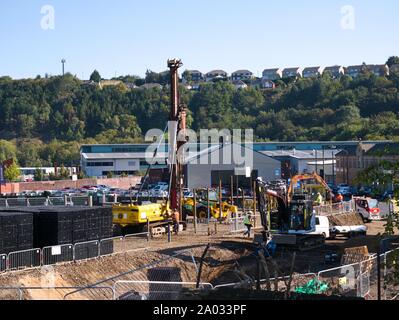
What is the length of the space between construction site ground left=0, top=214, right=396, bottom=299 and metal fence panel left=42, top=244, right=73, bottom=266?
365mm

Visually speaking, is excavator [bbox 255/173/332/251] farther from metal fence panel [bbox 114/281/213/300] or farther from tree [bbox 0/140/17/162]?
tree [bbox 0/140/17/162]

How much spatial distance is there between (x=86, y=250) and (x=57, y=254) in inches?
65.7

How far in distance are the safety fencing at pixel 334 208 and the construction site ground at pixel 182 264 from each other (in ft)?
22.1

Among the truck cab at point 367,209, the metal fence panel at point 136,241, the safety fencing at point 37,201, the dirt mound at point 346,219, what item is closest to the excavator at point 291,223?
the metal fence panel at point 136,241

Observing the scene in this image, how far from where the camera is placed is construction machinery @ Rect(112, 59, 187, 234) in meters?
34.8

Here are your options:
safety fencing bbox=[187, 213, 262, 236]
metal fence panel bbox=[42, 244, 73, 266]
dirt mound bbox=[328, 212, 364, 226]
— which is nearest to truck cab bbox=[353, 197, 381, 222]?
dirt mound bbox=[328, 212, 364, 226]

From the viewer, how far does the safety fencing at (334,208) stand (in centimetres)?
4378

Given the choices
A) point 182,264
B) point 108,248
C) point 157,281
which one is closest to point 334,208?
point 182,264

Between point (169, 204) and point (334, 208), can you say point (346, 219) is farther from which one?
point (169, 204)

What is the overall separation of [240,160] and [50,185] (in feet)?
64.0

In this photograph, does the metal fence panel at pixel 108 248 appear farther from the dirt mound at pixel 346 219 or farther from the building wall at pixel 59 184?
the building wall at pixel 59 184
